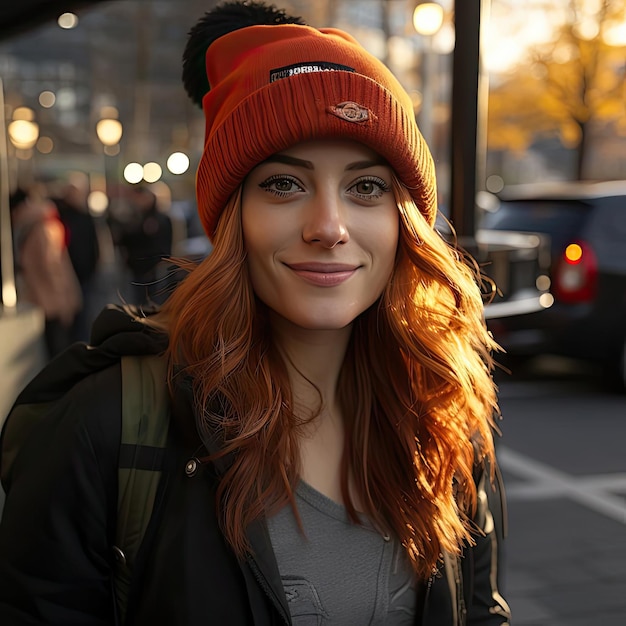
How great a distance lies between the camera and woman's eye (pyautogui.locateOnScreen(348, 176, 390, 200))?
174cm

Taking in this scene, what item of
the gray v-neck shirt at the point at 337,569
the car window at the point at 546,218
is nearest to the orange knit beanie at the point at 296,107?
the gray v-neck shirt at the point at 337,569

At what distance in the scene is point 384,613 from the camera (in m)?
1.74

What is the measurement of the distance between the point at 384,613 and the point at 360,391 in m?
0.47

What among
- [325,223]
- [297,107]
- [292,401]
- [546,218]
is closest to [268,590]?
[292,401]

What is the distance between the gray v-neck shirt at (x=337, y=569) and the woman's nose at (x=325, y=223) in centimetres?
49

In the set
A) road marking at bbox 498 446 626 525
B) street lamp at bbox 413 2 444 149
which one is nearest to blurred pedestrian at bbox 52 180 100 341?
street lamp at bbox 413 2 444 149

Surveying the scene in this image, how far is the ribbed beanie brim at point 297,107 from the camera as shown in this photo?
1.67 metres

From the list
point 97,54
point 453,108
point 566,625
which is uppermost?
point 97,54

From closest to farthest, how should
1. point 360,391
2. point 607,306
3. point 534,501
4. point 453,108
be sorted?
point 360,391 → point 453,108 → point 534,501 → point 607,306

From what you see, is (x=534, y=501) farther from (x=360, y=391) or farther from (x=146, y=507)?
(x=146, y=507)

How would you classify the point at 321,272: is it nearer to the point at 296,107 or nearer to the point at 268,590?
the point at 296,107

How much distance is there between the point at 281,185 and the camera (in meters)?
1.71

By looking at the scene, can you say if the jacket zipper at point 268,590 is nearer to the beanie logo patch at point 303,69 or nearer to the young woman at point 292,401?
the young woman at point 292,401

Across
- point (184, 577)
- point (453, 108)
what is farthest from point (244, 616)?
point (453, 108)
